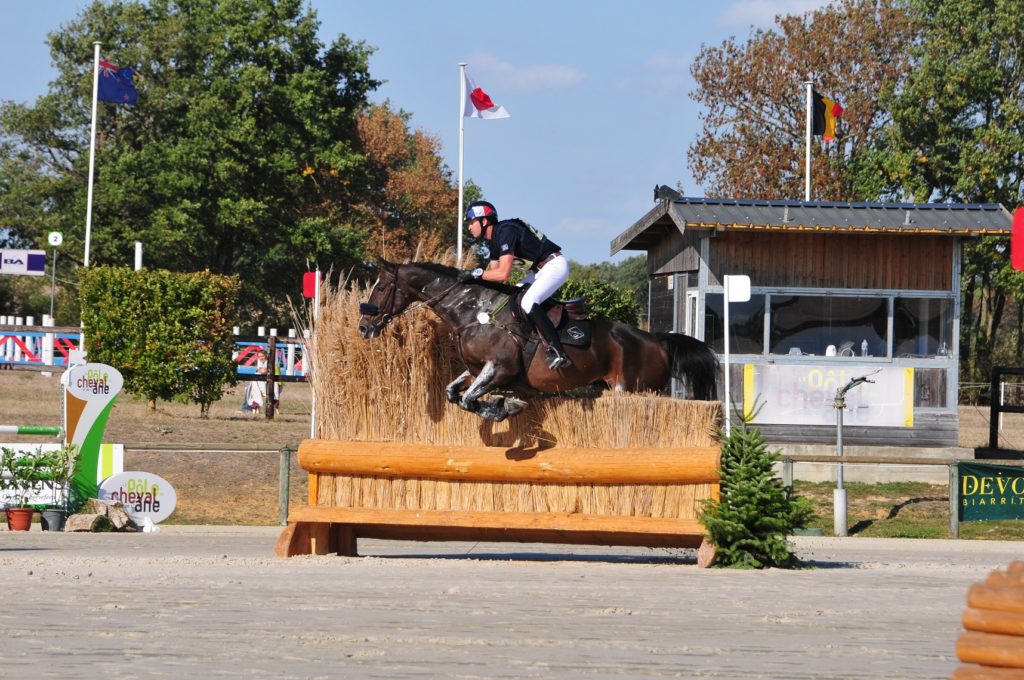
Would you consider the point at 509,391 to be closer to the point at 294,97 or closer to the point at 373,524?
the point at 373,524

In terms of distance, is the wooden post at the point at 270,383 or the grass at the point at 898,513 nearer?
the grass at the point at 898,513

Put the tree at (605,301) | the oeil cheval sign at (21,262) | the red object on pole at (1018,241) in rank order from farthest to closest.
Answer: the tree at (605,301) → the oeil cheval sign at (21,262) → the red object on pole at (1018,241)

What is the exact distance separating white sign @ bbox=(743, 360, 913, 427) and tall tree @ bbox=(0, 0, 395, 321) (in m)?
27.4

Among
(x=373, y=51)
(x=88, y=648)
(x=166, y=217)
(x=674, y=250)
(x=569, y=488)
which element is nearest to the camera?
(x=88, y=648)

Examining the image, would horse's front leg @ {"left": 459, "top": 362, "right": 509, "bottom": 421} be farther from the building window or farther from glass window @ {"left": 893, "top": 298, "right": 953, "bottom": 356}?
glass window @ {"left": 893, "top": 298, "right": 953, "bottom": 356}

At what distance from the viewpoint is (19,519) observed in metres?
15.7

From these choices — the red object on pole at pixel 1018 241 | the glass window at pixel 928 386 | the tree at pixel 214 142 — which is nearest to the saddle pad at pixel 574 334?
the red object on pole at pixel 1018 241

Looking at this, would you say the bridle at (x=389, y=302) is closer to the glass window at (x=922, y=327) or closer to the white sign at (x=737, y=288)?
the white sign at (x=737, y=288)

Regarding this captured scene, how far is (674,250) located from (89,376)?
32.3 ft

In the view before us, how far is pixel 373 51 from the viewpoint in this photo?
49.7 m

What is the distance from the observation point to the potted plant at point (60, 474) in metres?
16.0

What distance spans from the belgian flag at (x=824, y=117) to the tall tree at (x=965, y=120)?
32.4ft

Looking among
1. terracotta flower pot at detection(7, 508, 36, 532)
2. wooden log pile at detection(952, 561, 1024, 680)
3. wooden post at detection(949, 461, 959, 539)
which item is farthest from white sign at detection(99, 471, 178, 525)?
wooden log pile at detection(952, 561, 1024, 680)

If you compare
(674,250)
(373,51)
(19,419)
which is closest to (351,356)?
(674,250)
